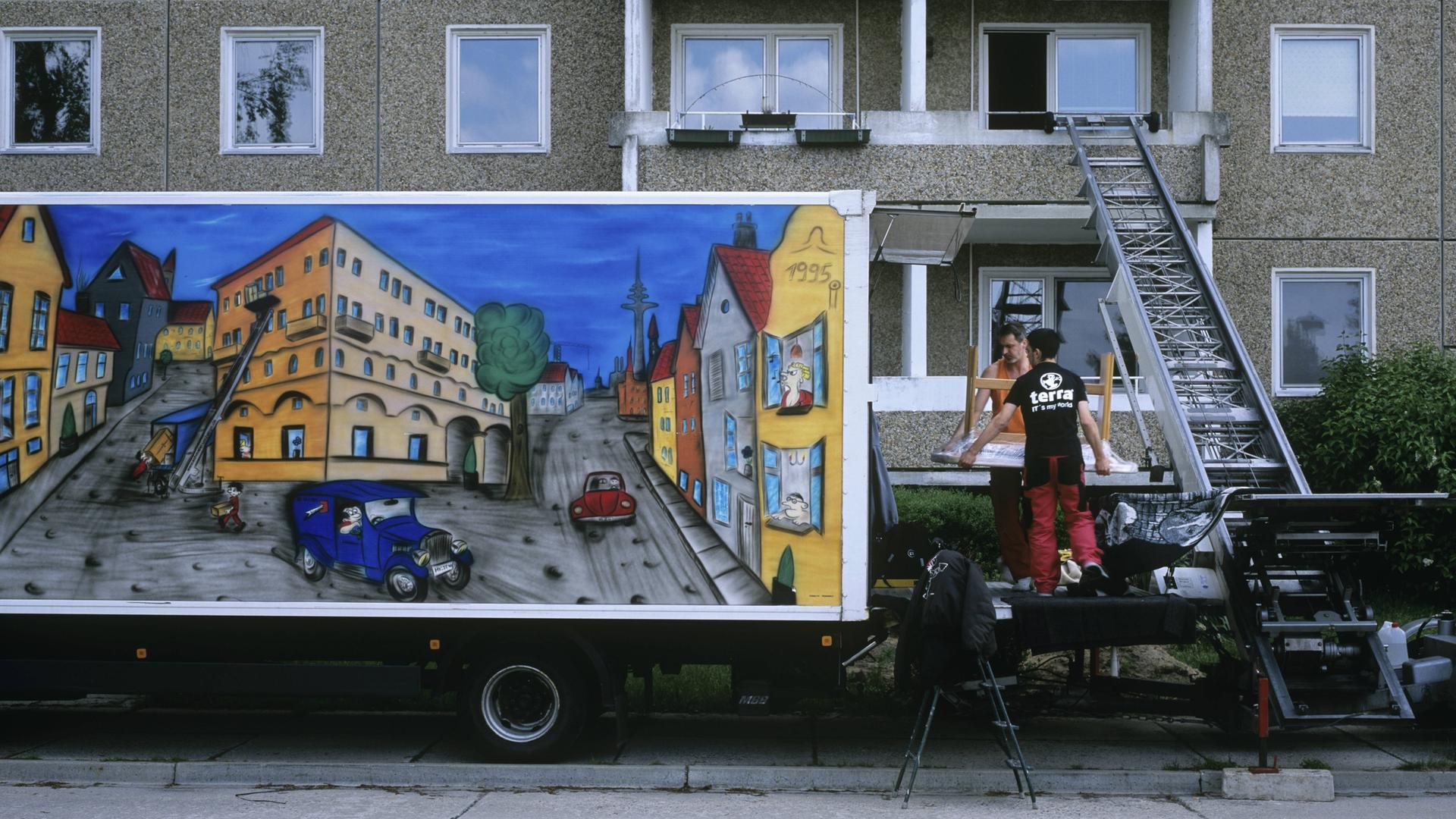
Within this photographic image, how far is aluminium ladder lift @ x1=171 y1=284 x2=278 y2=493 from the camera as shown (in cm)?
731

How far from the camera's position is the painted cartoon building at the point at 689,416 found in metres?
7.23

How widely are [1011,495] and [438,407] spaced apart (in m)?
3.76

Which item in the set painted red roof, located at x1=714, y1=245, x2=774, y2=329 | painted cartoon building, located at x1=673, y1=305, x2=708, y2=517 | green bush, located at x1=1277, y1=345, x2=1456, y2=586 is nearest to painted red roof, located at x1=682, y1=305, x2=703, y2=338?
painted cartoon building, located at x1=673, y1=305, x2=708, y2=517

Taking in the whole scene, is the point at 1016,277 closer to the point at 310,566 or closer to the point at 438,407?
the point at 438,407

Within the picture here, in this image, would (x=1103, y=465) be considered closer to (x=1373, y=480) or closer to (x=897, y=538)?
(x=897, y=538)

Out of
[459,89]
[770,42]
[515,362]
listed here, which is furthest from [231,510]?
[770,42]

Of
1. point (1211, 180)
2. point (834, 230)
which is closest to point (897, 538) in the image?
point (834, 230)

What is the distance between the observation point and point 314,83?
50.8 ft

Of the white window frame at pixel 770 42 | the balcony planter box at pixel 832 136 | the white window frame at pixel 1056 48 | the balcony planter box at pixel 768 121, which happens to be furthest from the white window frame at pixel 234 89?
the white window frame at pixel 1056 48

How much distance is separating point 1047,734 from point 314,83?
11.8 metres

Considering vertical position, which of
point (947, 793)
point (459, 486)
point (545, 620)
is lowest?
point (947, 793)

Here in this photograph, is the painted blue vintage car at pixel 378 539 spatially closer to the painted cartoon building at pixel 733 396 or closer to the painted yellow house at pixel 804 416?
the painted cartoon building at pixel 733 396

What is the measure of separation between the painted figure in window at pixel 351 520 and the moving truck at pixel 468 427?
12mm

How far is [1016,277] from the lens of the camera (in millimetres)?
15664
